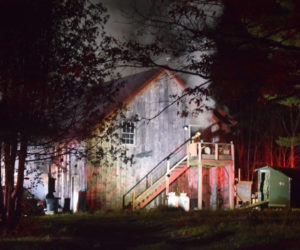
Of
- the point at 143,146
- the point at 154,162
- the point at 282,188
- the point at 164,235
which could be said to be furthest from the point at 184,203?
the point at 164,235

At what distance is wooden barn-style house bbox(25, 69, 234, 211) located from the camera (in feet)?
85.4

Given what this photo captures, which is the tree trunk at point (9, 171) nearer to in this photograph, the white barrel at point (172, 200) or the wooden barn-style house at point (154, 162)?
the wooden barn-style house at point (154, 162)

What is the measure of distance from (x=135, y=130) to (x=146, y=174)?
2.83 m

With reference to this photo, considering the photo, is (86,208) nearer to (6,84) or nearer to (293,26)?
(6,84)

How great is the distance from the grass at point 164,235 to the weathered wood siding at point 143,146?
841cm

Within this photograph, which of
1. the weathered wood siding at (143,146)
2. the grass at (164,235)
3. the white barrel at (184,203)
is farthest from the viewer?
Result: the weathered wood siding at (143,146)

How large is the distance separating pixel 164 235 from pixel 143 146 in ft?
45.0

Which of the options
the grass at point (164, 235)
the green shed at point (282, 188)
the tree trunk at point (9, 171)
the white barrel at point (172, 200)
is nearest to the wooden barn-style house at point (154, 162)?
the white barrel at point (172, 200)

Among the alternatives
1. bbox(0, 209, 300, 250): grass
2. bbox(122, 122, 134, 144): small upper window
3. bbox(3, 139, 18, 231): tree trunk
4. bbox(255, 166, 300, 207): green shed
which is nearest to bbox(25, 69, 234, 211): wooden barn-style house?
bbox(122, 122, 134, 144): small upper window

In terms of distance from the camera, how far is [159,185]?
26.7 metres

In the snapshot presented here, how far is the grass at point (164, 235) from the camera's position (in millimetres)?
11398

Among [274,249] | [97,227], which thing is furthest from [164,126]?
[274,249]

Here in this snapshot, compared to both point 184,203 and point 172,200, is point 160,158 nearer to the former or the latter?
point 172,200

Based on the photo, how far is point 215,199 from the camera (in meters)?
28.8
